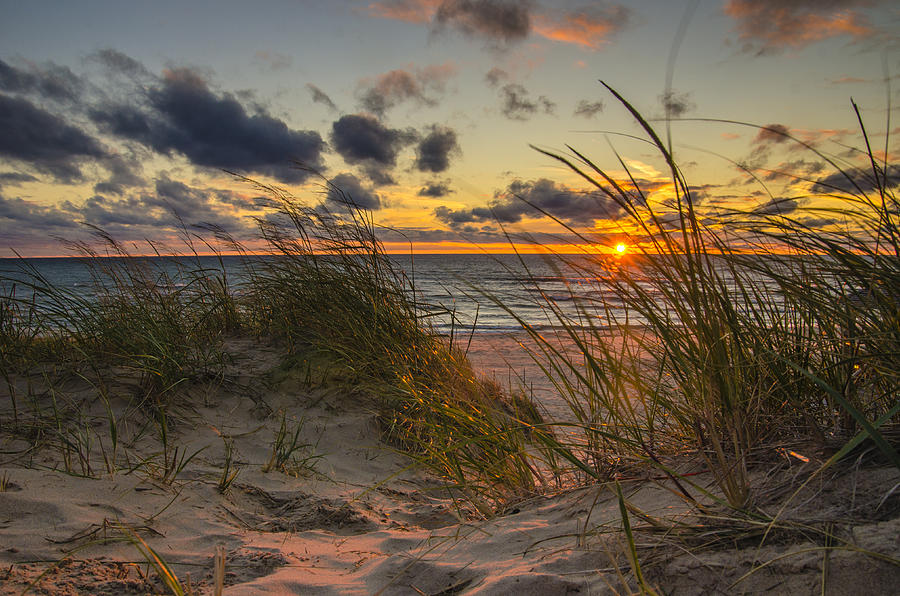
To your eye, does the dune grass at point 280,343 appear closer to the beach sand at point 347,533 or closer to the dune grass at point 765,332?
the beach sand at point 347,533

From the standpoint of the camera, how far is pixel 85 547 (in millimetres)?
1436

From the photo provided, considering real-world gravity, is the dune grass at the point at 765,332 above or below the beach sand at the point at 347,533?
above

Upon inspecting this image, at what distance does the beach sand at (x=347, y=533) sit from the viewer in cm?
100

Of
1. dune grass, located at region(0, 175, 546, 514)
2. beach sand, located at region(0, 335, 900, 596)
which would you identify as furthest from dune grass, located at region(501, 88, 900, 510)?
dune grass, located at region(0, 175, 546, 514)

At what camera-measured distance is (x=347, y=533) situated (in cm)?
199

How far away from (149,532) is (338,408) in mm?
1958

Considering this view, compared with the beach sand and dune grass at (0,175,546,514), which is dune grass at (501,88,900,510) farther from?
dune grass at (0,175,546,514)

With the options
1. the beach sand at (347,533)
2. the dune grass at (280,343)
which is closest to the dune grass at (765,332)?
the beach sand at (347,533)

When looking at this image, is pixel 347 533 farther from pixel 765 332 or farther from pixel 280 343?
pixel 280 343

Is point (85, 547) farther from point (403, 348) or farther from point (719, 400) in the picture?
point (403, 348)

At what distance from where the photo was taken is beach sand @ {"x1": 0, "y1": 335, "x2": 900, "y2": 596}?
3.29 ft

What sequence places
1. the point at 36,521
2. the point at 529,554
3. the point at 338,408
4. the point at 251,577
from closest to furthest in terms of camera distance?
the point at 529,554
the point at 251,577
the point at 36,521
the point at 338,408

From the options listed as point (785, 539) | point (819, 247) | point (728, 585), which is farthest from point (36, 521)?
point (819, 247)

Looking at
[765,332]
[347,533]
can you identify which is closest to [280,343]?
[347,533]
